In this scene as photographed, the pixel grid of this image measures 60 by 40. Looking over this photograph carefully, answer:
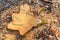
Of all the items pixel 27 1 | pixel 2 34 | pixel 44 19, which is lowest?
pixel 2 34

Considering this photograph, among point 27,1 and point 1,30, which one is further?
point 27,1

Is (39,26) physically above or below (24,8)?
below

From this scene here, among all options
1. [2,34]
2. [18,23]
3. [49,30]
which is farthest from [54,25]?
[2,34]

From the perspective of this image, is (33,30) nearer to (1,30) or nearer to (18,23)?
(18,23)
